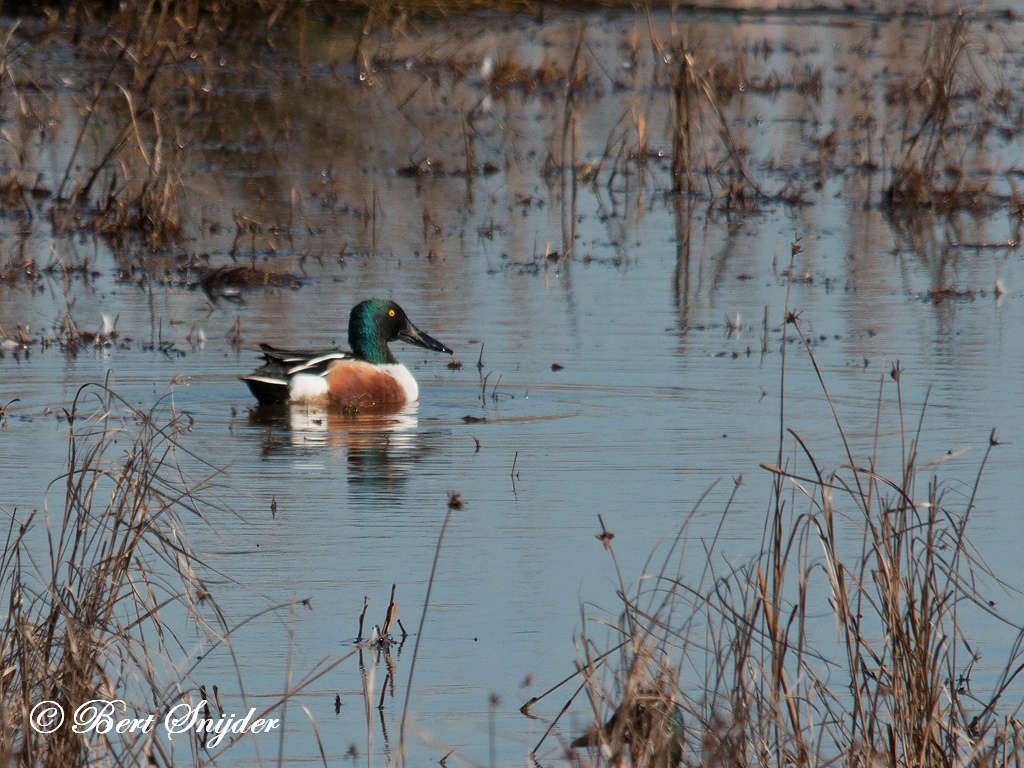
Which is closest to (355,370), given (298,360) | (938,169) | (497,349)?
(298,360)

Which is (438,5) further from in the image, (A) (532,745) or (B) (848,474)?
(A) (532,745)

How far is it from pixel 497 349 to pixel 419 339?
49cm

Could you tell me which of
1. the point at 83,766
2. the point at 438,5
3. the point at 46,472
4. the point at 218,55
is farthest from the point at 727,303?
the point at 438,5

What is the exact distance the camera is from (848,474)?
305 inches

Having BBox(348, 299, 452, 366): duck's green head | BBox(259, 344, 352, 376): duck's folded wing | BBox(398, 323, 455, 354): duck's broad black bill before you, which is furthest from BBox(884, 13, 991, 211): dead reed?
BBox(259, 344, 352, 376): duck's folded wing

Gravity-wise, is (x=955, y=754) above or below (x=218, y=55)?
below

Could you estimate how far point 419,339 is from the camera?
10391mm

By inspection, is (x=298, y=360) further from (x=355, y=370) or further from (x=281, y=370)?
(x=355, y=370)

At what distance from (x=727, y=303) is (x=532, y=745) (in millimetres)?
7226

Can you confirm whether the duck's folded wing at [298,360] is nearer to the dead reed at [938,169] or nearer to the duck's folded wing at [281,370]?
the duck's folded wing at [281,370]

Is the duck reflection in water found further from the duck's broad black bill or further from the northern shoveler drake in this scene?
the duck's broad black bill

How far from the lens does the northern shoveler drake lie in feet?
31.2

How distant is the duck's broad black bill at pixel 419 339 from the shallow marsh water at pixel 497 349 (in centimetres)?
19

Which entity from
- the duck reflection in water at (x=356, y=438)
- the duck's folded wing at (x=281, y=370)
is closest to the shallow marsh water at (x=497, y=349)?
the duck reflection in water at (x=356, y=438)
